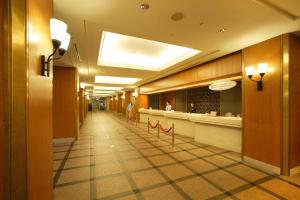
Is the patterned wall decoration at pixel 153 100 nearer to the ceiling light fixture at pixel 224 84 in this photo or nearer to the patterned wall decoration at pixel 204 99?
the patterned wall decoration at pixel 204 99

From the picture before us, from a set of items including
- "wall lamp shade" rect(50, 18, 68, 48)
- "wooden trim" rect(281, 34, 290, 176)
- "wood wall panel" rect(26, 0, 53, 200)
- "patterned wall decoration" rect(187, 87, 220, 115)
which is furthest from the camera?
"patterned wall decoration" rect(187, 87, 220, 115)

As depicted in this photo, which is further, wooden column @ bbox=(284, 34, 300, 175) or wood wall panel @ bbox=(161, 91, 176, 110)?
wood wall panel @ bbox=(161, 91, 176, 110)

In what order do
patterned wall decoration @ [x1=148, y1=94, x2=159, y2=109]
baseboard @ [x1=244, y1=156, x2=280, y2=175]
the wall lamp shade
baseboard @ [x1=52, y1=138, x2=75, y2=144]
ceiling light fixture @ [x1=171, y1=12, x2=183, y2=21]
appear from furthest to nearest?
1. patterned wall decoration @ [x1=148, y1=94, x2=159, y2=109]
2. baseboard @ [x1=52, y1=138, x2=75, y2=144]
3. baseboard @ [x1=244, y1=156, x2=280, y2=175]
4. ceiling light fixture @ [x1=171, y1=12, x2=183, y2=21]
5. the wall lamp shade

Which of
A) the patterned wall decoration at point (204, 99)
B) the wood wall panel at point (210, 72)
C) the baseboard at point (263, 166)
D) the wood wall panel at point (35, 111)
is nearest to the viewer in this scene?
the wood wall panel at point (35, 111)

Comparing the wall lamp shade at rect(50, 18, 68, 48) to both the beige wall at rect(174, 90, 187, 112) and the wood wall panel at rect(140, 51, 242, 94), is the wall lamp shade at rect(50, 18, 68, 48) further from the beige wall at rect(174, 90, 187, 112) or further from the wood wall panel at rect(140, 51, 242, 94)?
the beige wall at rect(174, 90, 187, 112)

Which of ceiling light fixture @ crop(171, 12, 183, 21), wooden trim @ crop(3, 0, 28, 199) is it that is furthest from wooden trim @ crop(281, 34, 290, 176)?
wooden trim @ crop(3, 0, 28, 199)

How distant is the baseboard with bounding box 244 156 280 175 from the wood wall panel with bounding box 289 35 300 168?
1.07 ft

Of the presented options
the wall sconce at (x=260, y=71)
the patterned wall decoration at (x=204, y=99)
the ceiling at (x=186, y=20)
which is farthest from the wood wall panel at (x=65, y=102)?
the patterned wall decoration at (x=204, y=99)

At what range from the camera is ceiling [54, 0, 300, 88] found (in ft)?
7.34

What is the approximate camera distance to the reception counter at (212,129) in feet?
14.9

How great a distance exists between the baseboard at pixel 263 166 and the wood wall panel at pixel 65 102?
6324 mm

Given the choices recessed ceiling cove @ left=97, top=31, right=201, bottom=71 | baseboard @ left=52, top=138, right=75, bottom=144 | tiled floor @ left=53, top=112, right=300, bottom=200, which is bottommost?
baseboard @ left=52, top=138, right=75, bottom=144

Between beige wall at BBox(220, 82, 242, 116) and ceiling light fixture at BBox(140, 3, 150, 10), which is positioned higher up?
ceiling light fixture at BBox(140, 3, 150, 10)

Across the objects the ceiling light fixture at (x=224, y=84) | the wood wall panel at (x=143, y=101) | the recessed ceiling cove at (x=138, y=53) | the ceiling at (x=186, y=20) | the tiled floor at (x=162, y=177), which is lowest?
the tiled floor at (x=162, y=177)
